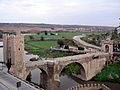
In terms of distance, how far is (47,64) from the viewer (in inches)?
1666

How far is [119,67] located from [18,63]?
24.8 metres

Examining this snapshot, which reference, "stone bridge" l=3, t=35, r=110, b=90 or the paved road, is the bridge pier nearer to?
"stone bridge" l=3, t=35, r=110, b=90

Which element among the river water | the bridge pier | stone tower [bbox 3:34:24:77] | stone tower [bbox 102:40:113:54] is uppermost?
stone tower [bbox 3:34:24:77]

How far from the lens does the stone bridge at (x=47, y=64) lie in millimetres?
35144

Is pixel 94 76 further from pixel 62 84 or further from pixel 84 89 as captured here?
pixel 84 89

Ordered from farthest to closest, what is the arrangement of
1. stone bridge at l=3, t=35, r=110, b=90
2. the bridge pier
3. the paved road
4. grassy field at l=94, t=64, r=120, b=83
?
1. grassy field at l=94, t=64, r=120, b=83
2. the bridge pier
3. stone bridge at l=3, t=35, r=110, b=90
4. the paved road

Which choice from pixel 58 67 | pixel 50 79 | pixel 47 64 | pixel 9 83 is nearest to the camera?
pixel 9 83

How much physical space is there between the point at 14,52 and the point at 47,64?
8.34m

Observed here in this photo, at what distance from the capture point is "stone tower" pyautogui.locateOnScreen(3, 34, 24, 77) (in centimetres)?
3488

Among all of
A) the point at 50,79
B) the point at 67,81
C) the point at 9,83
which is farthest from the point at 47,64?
the point at 9,83

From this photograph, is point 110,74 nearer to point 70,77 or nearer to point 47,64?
point 70,77

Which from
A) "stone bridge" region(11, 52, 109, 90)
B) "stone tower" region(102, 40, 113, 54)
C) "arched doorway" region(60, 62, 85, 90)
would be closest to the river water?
"arched doorway" region(60, 62, 85, 90)

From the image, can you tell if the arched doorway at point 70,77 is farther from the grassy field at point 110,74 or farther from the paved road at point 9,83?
the paved road at point 9,83

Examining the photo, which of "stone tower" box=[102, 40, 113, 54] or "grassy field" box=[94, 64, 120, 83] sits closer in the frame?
"grassy field" box=[94, 64, 120, 83]
